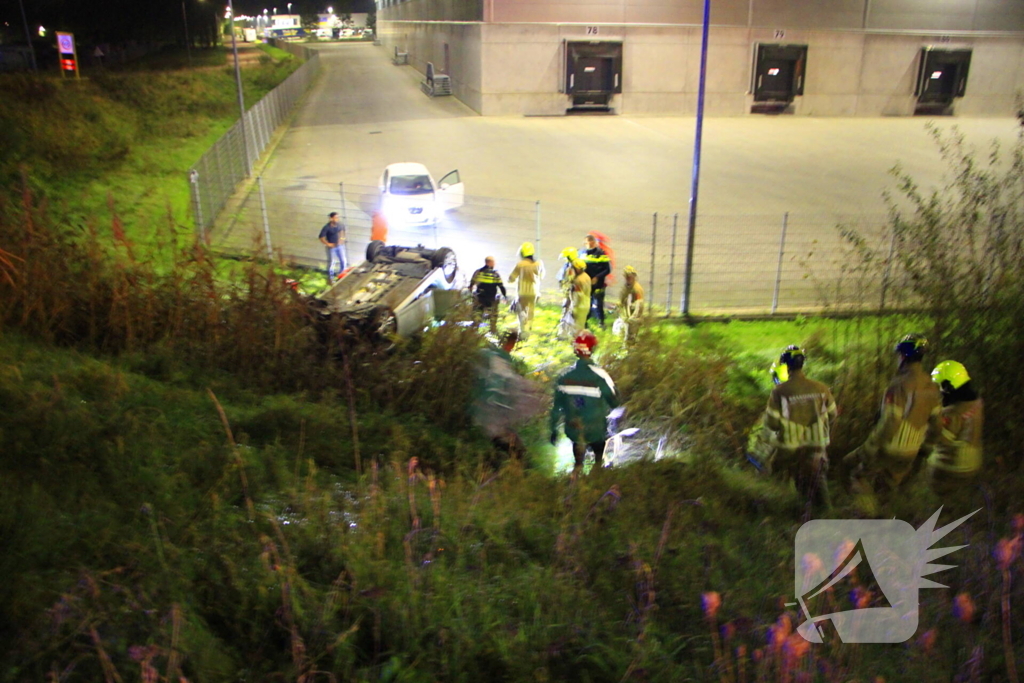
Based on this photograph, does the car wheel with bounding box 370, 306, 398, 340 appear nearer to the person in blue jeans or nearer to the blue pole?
the person in blue jeans

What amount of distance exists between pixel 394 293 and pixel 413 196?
8.42m

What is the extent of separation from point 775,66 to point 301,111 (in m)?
25.6

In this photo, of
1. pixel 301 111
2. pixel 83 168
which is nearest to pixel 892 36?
pixel 301 111

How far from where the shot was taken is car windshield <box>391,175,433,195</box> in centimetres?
1870

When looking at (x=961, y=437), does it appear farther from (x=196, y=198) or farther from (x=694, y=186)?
(x=196, y=198)

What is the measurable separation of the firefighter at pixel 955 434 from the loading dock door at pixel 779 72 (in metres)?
37.2

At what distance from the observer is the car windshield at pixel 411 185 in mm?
18703

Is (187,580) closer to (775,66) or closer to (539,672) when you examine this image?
(539,672)

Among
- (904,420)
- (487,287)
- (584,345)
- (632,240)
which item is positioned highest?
(584,345)

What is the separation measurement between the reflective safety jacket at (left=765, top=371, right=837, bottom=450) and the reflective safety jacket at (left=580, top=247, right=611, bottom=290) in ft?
18.6

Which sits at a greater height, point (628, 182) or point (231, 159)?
point (231, 159)

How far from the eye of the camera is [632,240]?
1714 cm

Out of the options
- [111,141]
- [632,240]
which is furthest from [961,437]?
[111,141]

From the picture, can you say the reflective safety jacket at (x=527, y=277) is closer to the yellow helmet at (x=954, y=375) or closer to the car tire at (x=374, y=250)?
the car tire at (x=374, y=250)
